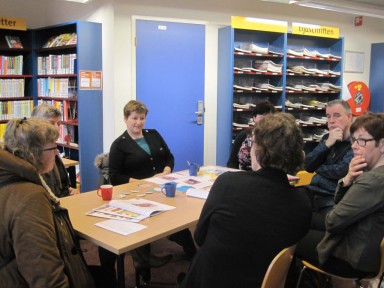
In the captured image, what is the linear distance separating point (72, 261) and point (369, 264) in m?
1.36

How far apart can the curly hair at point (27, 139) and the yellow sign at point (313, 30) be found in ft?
15.0

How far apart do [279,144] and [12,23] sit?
465cm

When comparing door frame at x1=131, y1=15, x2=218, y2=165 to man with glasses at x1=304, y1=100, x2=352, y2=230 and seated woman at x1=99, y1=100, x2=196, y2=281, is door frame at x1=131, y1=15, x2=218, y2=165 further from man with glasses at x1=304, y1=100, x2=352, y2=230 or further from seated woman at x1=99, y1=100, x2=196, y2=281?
man with glasses at x1=304, y1=100, x2=352, y2=230

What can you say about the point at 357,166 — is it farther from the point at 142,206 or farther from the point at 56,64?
the point at 56,64

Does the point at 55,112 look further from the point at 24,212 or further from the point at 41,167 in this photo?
the point at 24,212

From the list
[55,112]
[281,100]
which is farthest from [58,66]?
[281,100]

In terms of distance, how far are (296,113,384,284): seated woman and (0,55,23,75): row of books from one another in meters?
4.55

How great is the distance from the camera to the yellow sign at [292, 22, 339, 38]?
5.44 metres

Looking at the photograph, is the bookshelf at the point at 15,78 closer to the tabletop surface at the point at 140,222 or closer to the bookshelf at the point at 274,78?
the bookshelf at the point at 274,78

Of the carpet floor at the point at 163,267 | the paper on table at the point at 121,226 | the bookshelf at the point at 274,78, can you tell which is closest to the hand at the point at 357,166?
the paper on table at the point at 121,226

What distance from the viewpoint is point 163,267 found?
3.05m

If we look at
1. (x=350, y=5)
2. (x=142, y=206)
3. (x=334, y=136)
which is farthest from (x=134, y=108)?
(x=350, y=5)

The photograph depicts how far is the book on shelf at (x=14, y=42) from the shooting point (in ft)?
16.9

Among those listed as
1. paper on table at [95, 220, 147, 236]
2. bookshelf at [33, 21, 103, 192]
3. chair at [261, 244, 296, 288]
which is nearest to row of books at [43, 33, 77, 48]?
bookshelf at [33, 21, 103, 192]
